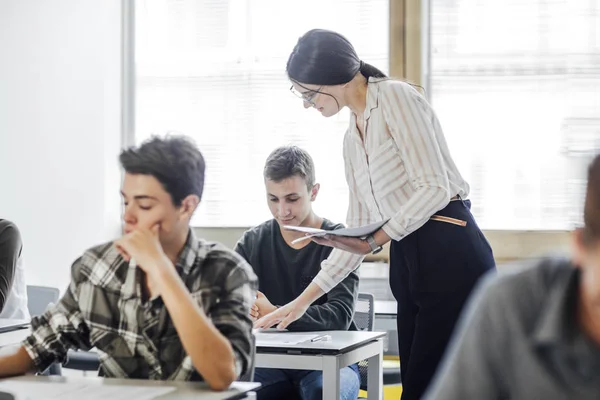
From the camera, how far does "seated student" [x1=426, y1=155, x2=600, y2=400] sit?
1.01 meters

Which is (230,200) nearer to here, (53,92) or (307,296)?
(53,92)

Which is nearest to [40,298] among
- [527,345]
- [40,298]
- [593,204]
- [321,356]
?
[40,298]

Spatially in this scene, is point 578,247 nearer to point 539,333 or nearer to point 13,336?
point 539,333

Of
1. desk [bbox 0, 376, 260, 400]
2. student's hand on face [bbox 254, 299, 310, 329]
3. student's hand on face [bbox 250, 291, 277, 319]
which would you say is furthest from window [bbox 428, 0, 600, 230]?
desk [bbox 0, 376, 260, 400]

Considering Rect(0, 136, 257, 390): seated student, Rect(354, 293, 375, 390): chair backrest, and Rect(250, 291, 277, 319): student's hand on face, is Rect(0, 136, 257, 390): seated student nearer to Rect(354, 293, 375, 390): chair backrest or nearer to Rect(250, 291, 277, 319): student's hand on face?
Rect(250, 291, 277, 319): student's hand on face

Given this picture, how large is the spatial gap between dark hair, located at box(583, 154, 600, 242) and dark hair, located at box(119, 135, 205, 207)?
1039mm

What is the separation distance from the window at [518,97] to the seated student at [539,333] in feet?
11.4

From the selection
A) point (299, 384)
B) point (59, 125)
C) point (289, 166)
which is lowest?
point (299, 384)

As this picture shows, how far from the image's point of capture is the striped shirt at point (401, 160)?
A: 86.5 inches

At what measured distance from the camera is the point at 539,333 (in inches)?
40.8

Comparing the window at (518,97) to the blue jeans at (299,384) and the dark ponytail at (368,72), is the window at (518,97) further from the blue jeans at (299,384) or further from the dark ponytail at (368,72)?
the dark ponytail at (368,72)

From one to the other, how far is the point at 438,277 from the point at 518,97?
8.49ft

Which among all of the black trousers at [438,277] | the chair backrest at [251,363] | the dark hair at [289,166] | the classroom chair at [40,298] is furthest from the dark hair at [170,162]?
the classroom chair at [40,298]

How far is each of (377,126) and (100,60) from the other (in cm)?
309
